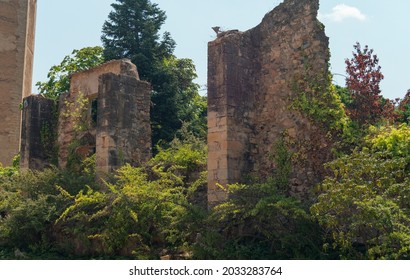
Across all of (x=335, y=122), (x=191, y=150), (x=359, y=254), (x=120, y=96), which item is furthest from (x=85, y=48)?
(x=359, y=254)

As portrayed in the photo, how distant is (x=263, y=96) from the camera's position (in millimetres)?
11398

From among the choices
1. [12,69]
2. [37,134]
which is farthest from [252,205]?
[12,69]

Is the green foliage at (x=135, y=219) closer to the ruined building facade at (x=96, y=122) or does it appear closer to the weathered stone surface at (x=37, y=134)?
the ruined building facade at (x=96, y=122)

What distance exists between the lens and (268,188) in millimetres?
9680

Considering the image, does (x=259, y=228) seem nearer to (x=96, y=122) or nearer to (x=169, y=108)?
(x=96, y=122)

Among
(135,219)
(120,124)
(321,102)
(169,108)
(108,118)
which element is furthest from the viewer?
(169,108)

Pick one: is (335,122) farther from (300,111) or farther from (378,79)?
(378,79)

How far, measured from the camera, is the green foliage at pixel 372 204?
24.2 feet

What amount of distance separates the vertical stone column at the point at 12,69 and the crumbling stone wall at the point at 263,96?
1923cm

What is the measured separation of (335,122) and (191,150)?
4.21 meters

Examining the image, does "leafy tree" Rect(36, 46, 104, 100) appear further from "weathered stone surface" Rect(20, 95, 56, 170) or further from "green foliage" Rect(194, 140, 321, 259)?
"green foliage" Rect(194, 140, 321, 259)

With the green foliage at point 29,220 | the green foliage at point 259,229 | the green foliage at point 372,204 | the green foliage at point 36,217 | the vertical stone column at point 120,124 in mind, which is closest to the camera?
the green foliage at point 372,204

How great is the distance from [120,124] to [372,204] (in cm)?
786

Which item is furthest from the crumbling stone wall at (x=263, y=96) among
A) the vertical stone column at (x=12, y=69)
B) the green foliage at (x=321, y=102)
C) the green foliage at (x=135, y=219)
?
the vertical stone column at (x=12, y=69)
